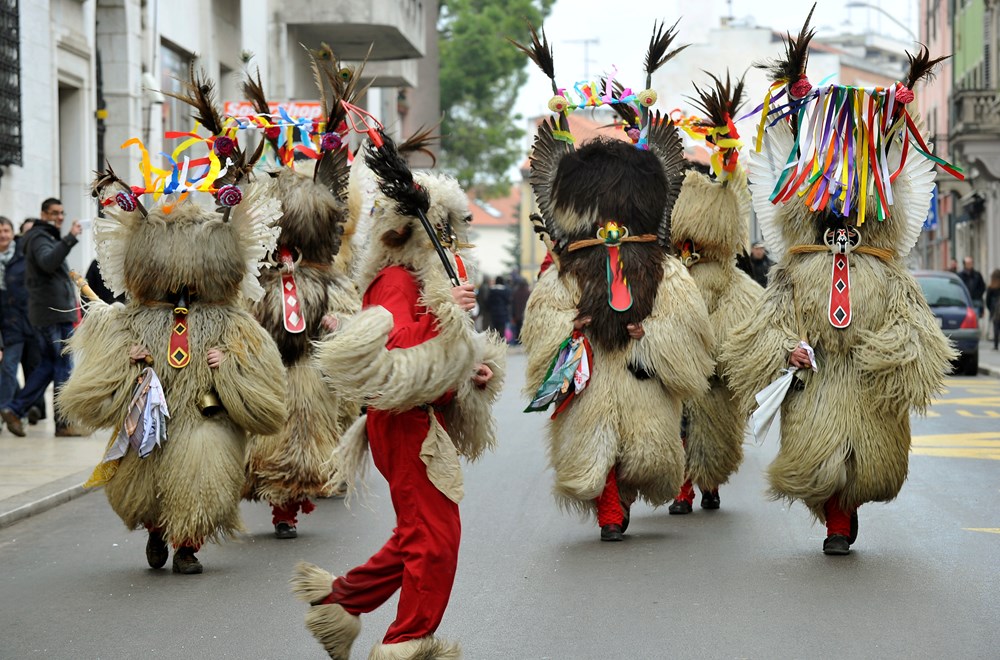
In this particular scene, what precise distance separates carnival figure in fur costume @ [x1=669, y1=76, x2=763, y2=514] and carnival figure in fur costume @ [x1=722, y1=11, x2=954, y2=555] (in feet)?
4.40

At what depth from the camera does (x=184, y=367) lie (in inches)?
307

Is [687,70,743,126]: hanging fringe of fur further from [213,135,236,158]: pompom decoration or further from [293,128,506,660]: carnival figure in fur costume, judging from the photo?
[293,128,506,660]: carnival figure in fur costume

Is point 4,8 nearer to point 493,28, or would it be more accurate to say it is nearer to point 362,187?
point 362,187

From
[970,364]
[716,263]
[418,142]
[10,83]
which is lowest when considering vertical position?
[970,364]

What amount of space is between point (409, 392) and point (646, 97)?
163 inches

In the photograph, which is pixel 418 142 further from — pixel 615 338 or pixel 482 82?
pixel 482 82

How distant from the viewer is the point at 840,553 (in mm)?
7996

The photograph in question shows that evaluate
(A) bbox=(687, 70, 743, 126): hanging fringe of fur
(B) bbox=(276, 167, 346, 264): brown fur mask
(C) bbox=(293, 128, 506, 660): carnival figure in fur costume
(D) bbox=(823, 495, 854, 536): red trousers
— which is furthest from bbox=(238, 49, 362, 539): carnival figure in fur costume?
(C) bbox=(293, 128, 506, 660): carnival figure in fur costume

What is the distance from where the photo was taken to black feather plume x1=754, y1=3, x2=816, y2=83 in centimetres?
788

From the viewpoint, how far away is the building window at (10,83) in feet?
56.7

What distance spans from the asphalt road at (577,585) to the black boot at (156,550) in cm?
6

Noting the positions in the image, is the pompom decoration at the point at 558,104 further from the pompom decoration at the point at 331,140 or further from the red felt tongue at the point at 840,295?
the red felt tongue at the point at 840,295

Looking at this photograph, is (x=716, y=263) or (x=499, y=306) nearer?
(x=716, y=263)

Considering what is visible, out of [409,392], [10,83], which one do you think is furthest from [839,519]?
[10,83]
